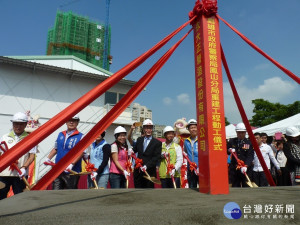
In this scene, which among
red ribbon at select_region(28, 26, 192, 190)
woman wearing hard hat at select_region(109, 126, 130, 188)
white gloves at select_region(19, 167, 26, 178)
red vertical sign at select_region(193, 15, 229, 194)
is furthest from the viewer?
woman wearing hard hat at select_region(109, 126, 130, 188)

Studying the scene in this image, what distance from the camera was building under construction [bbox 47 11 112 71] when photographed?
36000mm

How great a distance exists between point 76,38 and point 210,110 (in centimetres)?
3863

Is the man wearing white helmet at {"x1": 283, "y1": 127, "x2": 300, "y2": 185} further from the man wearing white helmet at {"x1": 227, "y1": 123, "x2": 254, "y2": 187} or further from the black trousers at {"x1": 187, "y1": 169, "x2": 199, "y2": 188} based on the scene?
the black trousers at {"x1": 187, "y1": 169, "x2": 199, "y2": 188}

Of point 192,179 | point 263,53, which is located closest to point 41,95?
point 192,179

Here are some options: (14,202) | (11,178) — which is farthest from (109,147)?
(14,202)

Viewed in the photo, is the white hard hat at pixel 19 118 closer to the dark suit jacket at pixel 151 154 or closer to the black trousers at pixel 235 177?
the dark suit jacket at pixel 151 154

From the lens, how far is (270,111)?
23375mm

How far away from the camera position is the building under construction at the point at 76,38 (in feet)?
118

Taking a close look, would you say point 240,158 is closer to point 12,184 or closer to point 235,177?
point 235,177

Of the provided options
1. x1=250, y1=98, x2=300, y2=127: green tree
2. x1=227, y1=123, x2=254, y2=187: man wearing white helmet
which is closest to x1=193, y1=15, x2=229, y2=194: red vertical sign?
x1=227, y1=123, x2=254, y2=187: man wearing white helmet

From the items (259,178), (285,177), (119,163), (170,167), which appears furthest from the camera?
(285,177)

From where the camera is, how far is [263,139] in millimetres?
5809

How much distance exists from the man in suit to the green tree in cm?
2166

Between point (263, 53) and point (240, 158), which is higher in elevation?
point (263, 53)
